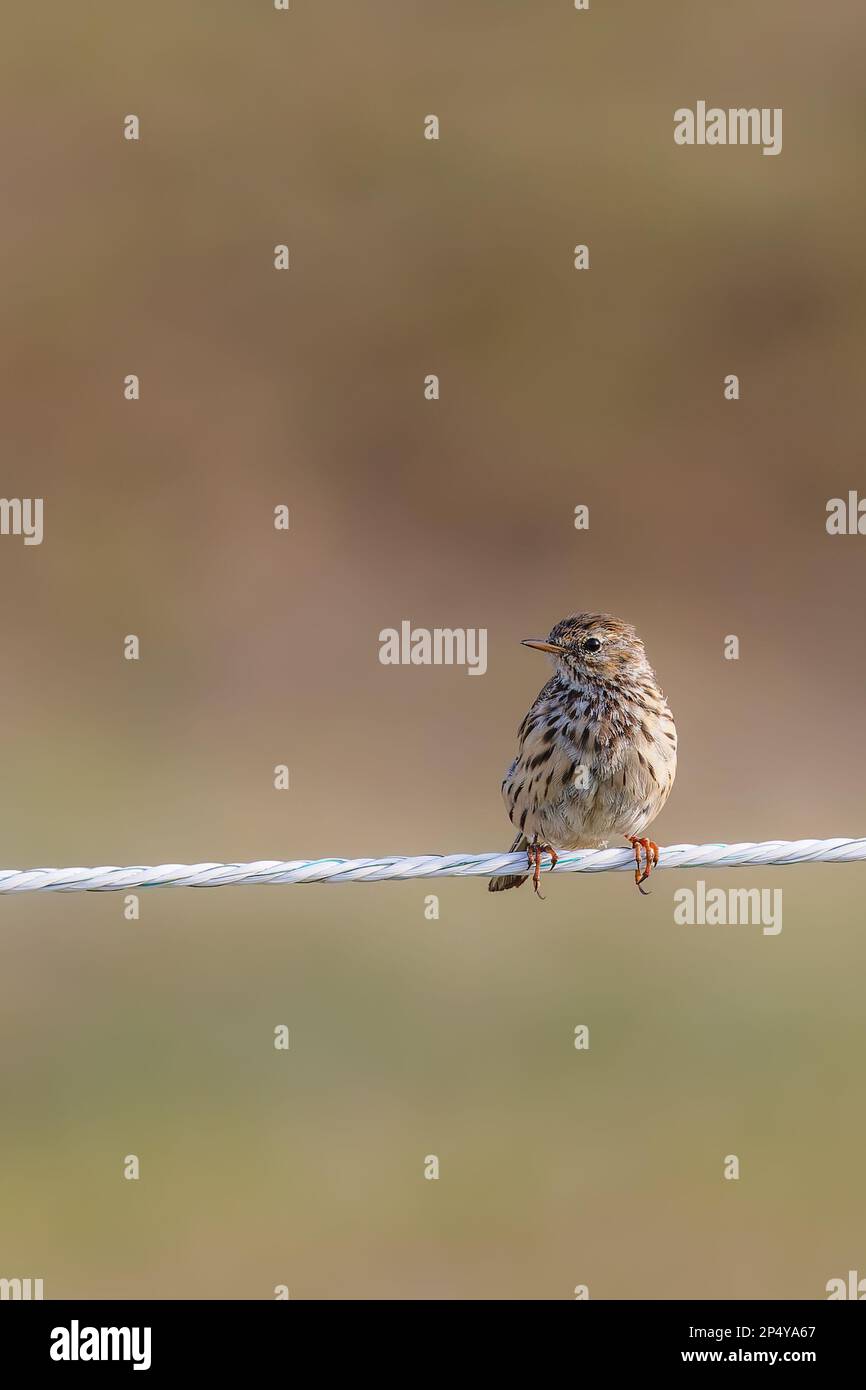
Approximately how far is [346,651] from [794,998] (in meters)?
11.1

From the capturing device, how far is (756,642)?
86.6ft

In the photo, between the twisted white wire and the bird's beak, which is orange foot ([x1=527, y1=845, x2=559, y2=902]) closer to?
the twisted white wire

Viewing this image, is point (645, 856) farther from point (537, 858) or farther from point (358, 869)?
point (358, 869)

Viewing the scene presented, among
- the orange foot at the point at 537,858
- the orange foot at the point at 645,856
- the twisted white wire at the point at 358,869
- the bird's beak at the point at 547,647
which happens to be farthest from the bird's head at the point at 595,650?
the twisted white wire at the point at 358,869

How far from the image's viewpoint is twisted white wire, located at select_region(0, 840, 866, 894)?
585 centimetres

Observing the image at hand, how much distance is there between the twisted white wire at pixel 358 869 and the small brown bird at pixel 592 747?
6.55 ft

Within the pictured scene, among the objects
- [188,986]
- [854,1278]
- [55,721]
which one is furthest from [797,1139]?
[55,721]

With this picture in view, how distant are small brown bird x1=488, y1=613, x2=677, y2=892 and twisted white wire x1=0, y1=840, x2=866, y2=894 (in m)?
2.00

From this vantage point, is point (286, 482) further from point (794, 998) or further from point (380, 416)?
point (794, 998)

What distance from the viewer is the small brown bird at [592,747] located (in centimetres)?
883

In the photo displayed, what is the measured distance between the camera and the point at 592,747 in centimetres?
885

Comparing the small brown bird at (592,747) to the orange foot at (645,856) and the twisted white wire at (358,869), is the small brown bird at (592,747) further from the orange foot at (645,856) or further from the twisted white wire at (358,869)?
the twisted white wire at (358,869)

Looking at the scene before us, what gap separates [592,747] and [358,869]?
9.76ft

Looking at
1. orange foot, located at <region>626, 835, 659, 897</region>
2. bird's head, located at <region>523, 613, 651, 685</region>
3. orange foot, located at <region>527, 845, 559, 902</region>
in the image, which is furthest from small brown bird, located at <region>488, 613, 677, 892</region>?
orange foot, located at <region>527, 845, 559, 902</region>
